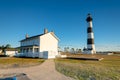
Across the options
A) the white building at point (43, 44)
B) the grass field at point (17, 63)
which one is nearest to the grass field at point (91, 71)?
the grass field at point (17, 63)

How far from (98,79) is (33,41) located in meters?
30.4

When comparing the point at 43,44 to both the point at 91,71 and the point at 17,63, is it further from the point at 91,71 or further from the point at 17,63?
the point at 91,71

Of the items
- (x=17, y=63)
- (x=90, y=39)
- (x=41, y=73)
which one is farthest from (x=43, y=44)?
(x=41, y=73)

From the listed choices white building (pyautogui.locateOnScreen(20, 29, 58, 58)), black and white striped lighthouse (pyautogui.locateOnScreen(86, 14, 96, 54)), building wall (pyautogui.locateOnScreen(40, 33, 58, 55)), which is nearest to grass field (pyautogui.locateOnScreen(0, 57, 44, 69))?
white building (pyautogui.locateOnScreen(20, 29, 58, 58))

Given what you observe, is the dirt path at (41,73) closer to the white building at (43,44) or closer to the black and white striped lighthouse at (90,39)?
the white building at (43,44)

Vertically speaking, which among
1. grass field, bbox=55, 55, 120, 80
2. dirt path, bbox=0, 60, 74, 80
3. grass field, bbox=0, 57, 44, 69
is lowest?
grass field, bbox=55, 55, 120, 80

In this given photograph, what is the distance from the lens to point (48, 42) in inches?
1426

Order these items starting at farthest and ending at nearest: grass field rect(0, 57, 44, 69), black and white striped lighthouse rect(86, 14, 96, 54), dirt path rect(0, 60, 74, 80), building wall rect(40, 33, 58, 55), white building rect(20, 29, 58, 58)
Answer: black and white striped lighthouse rect(86, 14, 96, 54), building wall rect(40, 33, 58, 55), white building rect(20, 29, 58, 58), grass field rect(0, 57, 44, 69), dirt path rect(0, 60, 74, 80)

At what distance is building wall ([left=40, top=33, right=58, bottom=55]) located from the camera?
115 feet

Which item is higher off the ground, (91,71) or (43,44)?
(43,44)

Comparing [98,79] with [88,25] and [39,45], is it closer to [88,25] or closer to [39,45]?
[39,45]

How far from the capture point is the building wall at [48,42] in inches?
1385

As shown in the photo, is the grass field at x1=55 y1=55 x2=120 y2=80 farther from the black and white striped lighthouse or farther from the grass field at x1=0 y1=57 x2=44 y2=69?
the black and white striped lighthouse

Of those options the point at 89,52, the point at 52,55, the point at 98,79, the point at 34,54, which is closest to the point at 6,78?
the point at 98,79
